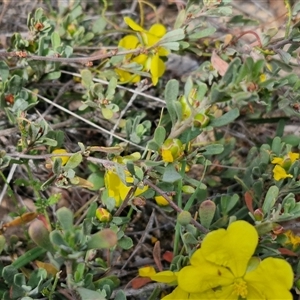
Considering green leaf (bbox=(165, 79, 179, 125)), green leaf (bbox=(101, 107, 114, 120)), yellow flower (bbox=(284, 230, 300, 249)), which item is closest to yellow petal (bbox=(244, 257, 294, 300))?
yellow flower (bbox=(284, 230, 300, 249))

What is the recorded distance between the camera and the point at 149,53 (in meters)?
2.29

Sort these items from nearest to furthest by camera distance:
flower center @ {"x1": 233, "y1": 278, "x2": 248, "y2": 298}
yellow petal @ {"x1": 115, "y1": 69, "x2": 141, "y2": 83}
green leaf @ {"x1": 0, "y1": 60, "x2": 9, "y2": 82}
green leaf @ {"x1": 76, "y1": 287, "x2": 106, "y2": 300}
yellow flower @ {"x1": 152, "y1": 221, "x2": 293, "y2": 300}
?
1. green leaf @ {"x1": 76, "y1": 287, "x2": 106, "y2": 300}
2. yellow flower @ {"x1": 152, "y1": 221, "x2": 293, "y2": 300}
3. flower center @ {"x1": 233, "y1": 278, "x2": 248, "y2": 298}
4. green leaf @ {"x1": 0, "y1": 60, "x2": 9, "y2": 82}
5. yellow petal @ {"x1": 115, "y1": 69, "x2": 141, "y2": 83}

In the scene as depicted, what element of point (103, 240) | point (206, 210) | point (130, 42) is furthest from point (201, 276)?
point (130, 42)

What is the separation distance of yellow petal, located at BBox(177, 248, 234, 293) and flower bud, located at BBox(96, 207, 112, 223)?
33 cm

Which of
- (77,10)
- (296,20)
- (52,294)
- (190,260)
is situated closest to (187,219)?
(190,260)

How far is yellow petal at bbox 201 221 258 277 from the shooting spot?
5.36 feet

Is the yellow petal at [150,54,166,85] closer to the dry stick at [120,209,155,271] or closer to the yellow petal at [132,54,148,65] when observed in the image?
the yellow petal at [132,54,148,65]

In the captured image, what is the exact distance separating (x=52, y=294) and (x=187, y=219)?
0.54 metres

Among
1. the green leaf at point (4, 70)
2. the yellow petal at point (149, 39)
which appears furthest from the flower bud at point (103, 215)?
the yellow petal at point (149, 39)

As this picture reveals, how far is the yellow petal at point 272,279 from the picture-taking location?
1625 millimetres

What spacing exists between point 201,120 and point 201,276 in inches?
19.8

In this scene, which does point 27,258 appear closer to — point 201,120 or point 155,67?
point 201,120

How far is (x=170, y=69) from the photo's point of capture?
281cm

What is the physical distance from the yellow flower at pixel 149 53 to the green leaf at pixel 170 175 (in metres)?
0.64
